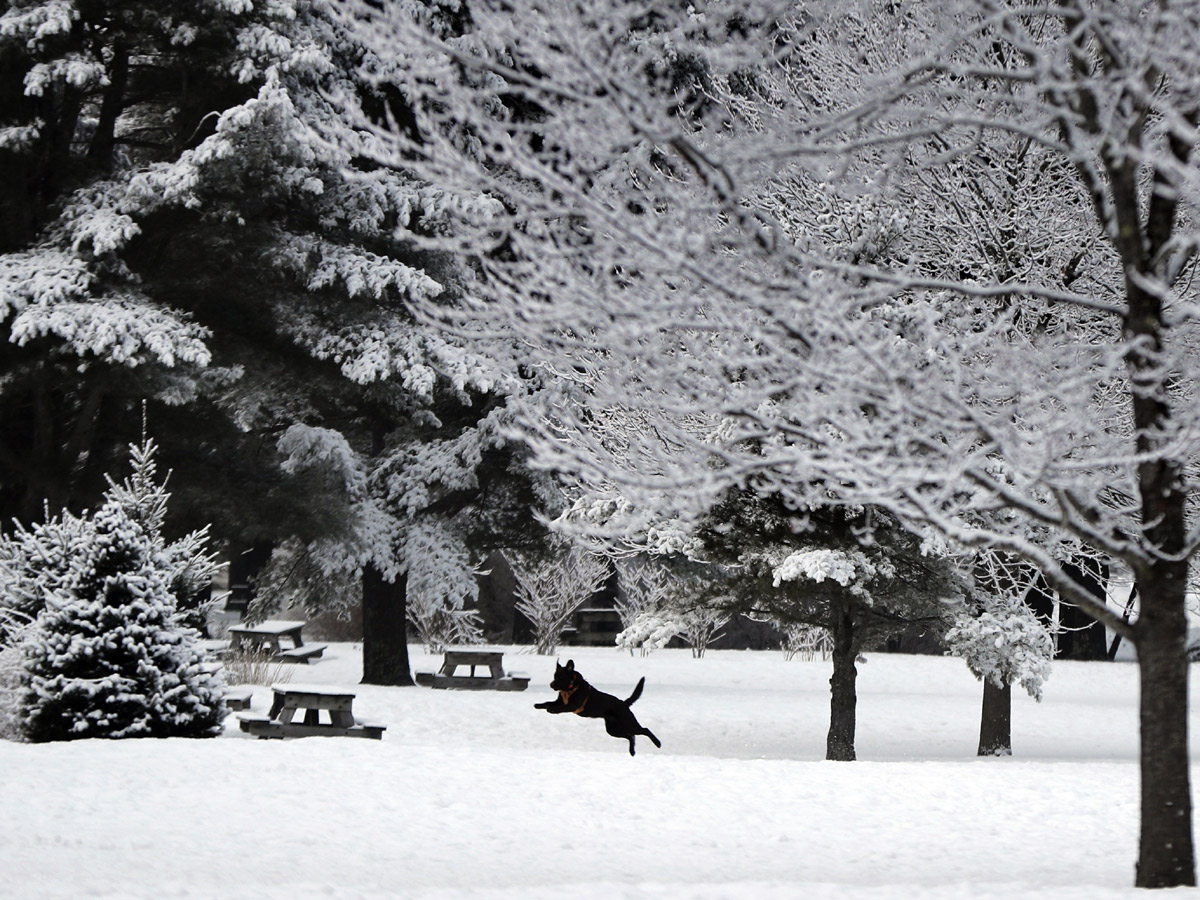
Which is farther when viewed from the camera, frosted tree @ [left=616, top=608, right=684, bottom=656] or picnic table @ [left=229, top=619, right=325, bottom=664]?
picnic table @ [left=229, top=619, right=325, bottom=664]

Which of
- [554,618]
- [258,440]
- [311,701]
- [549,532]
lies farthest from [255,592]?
[311,701]

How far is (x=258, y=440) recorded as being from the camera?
17.2 meters

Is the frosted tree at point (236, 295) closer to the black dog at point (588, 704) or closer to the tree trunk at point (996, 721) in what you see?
the black dog at point (588, 704)

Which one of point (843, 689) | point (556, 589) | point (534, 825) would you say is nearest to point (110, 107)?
point (556, 589)

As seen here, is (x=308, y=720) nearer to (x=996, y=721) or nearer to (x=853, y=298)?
(x=996, y=721)

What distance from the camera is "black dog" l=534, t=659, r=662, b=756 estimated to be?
10711 mm

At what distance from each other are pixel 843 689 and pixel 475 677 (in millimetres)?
7376

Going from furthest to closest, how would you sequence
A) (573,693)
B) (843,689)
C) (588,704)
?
(843,689), (588,704), (573,693)

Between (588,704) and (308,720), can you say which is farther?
(308,720)

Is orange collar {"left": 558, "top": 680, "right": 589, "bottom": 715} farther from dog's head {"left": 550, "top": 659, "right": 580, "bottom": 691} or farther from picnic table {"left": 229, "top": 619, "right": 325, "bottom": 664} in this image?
picnic table {"left": 229, "top": 619, "right": 325, "bottom": 664}

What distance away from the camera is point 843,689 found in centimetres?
1217

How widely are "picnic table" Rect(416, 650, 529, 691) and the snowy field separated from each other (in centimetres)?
481

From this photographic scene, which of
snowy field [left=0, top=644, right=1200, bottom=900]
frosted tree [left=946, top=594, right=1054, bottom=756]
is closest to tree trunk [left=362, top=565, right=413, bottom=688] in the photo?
snowy field [left=0, top=644, right=1200, bottom=900]

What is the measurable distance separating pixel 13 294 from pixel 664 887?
37.5ft
